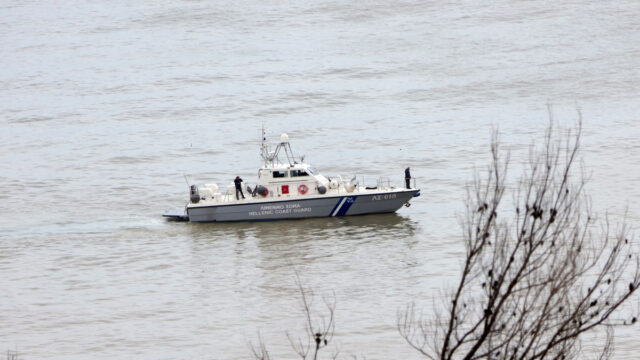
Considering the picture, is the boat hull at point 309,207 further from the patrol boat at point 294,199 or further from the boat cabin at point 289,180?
the boat cabin at point 289,180

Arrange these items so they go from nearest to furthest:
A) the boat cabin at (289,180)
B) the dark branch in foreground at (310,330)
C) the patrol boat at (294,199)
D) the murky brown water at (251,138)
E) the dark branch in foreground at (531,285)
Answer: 1. the dark branch in foreground at (531,285)
2. the dark branch in foreground at (310,330)
3. the murky brown water at (251,138)
4. the boat cabin at (289,180)
5. the patrol boat at (294,199)

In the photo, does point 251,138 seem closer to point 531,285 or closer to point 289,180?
point 289,180

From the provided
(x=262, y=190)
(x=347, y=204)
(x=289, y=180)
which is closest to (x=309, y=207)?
(x=289, y=180)

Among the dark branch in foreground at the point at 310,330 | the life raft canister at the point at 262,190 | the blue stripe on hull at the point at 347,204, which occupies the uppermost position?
the life raft canister at the point at 262,190

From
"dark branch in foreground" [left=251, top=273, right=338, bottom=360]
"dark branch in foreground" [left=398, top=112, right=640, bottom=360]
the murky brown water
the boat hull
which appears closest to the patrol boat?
the boat hull

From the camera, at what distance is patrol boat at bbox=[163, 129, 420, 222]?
45781 mm

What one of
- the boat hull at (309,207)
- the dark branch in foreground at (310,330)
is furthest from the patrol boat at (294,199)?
the dark branch in foreground at (310,330)

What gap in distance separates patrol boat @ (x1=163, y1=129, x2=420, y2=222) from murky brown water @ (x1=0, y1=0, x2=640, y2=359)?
22.4 inches

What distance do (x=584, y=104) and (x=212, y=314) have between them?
43563mm

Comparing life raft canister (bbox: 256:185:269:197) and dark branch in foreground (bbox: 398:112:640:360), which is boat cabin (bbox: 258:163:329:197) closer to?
life raft canister (bbox: 256:185:269:197)

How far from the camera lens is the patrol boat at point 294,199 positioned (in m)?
45.8

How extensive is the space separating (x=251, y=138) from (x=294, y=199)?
923 inches

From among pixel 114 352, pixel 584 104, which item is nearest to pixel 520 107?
pixel 584 104

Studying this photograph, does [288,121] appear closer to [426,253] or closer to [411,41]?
[411,41]
